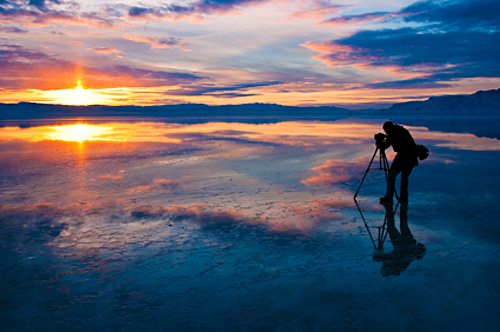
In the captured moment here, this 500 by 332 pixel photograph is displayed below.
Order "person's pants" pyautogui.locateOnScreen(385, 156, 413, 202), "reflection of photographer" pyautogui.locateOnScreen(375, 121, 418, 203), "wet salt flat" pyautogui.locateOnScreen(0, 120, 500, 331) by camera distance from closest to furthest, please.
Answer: "wet salt flat" pyautogui.locateOnScreen(0, 120, 500, 331) < "person's pants" pyautogui.locateOnScreen(385, 156, 413, 202) < "reflection of photographer" pyautogui.locateOnScreen(375, 121, 418, 203)

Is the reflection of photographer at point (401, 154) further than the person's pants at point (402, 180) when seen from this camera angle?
Yes

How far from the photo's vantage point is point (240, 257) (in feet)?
18.7

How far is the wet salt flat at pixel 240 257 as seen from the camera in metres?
4.15

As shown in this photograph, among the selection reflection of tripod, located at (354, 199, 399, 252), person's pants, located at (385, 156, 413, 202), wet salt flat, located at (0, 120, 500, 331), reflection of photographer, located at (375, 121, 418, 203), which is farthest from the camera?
reflection of photographer, located at (375, 121, 418, 203)

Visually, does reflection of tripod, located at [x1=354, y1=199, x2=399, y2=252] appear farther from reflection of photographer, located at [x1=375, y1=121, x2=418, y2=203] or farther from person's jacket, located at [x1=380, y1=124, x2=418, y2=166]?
person's jacket, located at [x1=380, y1=124, x2=418, y2=166]

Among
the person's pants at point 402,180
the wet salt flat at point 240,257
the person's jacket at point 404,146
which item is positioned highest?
the person's jacket at point 404,146

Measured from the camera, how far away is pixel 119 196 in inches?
375

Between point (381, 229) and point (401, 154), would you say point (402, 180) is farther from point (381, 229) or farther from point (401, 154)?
point (381, 229)

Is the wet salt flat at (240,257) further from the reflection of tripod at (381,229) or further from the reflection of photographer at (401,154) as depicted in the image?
the reflection of photographer at (401,154)

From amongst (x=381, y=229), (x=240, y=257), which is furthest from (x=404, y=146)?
(x=240, y=257)

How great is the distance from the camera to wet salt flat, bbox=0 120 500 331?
4.15m

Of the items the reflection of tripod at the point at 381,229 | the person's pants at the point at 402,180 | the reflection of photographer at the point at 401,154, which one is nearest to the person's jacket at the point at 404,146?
the reflection of photographer at the point at 401,154

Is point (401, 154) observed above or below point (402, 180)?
above

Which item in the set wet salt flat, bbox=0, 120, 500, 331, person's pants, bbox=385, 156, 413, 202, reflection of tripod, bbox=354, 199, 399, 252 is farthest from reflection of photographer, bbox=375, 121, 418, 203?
wet salt flat, bbox=0, 120, 500, 331
